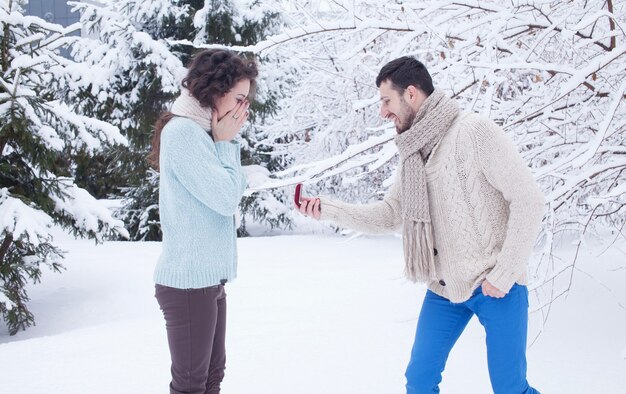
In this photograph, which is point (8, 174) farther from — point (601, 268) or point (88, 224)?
point (601, 268)

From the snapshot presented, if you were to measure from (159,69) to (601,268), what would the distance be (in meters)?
7.01

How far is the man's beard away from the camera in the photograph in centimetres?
237

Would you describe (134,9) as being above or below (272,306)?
above

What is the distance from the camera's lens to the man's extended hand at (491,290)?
2213 millimetres

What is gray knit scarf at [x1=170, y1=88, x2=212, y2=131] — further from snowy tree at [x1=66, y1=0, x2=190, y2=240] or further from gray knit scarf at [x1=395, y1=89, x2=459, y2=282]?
snowy tree at [x1=66, y1=0, x2=190, y2=240]

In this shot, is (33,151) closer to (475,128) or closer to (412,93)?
(412,93)

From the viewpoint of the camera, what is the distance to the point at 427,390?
2.41 metres

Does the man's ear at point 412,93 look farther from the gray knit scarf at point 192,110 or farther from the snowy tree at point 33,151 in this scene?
the snowy tree at point 33,151

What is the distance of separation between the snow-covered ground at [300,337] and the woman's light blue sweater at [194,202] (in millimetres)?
1665

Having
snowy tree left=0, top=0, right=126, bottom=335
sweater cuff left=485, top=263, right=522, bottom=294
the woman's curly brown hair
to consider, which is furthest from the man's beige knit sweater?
snowy tree left=0, top=0, right=126, bottom=335

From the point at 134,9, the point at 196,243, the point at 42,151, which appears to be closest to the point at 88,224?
the point at 42,151

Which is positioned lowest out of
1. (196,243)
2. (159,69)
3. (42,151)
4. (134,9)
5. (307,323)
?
(307,323)

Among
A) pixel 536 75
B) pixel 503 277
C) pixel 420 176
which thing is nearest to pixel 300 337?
pixel 536 75

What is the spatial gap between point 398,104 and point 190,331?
1.08m
